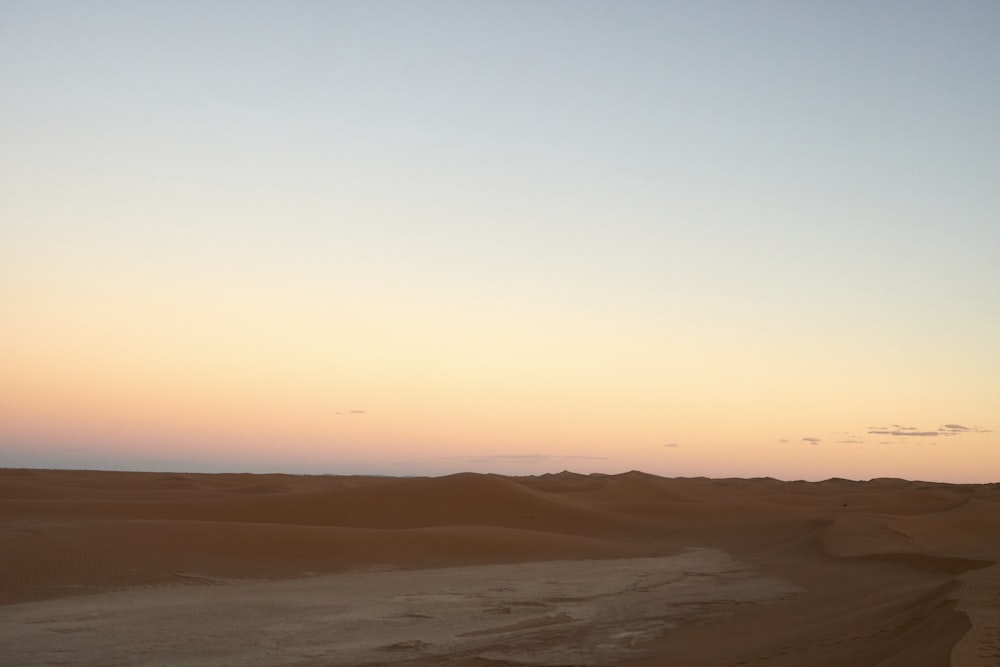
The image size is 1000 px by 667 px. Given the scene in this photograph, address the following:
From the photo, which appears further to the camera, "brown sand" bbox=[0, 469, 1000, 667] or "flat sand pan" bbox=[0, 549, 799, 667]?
"flat sand pan" bbox=[0, 549, 799, 667]

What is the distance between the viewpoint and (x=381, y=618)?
10195mm

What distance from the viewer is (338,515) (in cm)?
2239

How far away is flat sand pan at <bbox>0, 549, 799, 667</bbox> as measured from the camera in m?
8.25

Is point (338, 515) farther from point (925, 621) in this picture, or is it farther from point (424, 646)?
point (925, 621)

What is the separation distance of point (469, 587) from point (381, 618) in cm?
291

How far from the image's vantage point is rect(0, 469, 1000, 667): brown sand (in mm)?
8125

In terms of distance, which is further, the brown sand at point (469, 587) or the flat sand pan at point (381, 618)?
the flat sand pan at point (381, 618)

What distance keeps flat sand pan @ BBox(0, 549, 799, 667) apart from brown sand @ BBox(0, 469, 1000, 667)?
1.5 inches

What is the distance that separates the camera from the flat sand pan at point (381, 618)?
27.1ft

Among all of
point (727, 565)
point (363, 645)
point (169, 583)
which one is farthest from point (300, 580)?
point (727, 565)

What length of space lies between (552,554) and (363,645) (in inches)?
385

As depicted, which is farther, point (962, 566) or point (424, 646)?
point (962, 566)

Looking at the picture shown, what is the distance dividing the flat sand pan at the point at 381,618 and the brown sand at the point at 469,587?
1.5 inches

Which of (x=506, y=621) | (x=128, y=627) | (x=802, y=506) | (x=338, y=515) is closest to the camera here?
(x=128, y=627)
